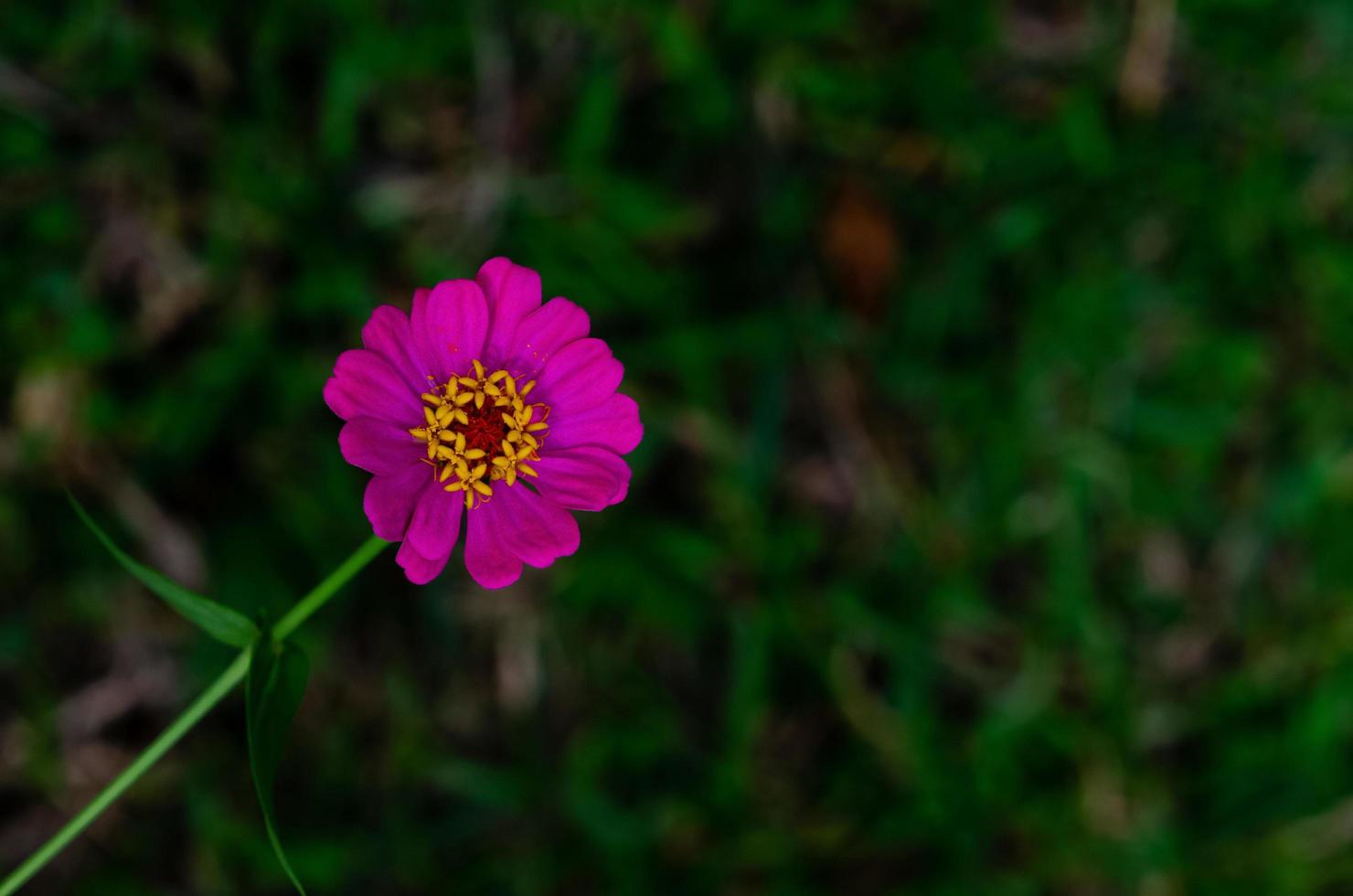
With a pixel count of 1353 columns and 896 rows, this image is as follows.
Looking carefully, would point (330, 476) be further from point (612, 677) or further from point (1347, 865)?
point (1347, 865)

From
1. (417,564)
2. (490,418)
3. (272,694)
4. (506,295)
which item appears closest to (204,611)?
(272,694)

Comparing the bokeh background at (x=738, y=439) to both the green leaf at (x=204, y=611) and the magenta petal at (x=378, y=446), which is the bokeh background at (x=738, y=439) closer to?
the magenta petal at (x=378, y=446)

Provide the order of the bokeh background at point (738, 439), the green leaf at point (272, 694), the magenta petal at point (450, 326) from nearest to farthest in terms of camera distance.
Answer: the green leaf at point (272, 694) → the magenta petal at point (450, 326) → the bokeh background at point (738, 439)

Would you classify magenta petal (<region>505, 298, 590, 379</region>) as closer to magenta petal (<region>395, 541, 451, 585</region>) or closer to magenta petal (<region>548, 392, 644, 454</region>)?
magenta petal (<region>548, 392, 644, 454</region>)

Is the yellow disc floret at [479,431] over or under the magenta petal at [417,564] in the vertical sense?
over

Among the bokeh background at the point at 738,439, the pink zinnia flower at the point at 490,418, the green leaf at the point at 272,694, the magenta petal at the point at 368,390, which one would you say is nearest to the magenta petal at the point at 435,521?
the pink zinnia flower at the point at 490,418

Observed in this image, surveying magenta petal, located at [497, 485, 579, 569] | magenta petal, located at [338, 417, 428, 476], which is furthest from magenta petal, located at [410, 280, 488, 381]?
magenta petal, located at [497, 485, 579, 569]

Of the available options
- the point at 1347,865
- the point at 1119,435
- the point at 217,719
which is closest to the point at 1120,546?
the point at 1119,435
